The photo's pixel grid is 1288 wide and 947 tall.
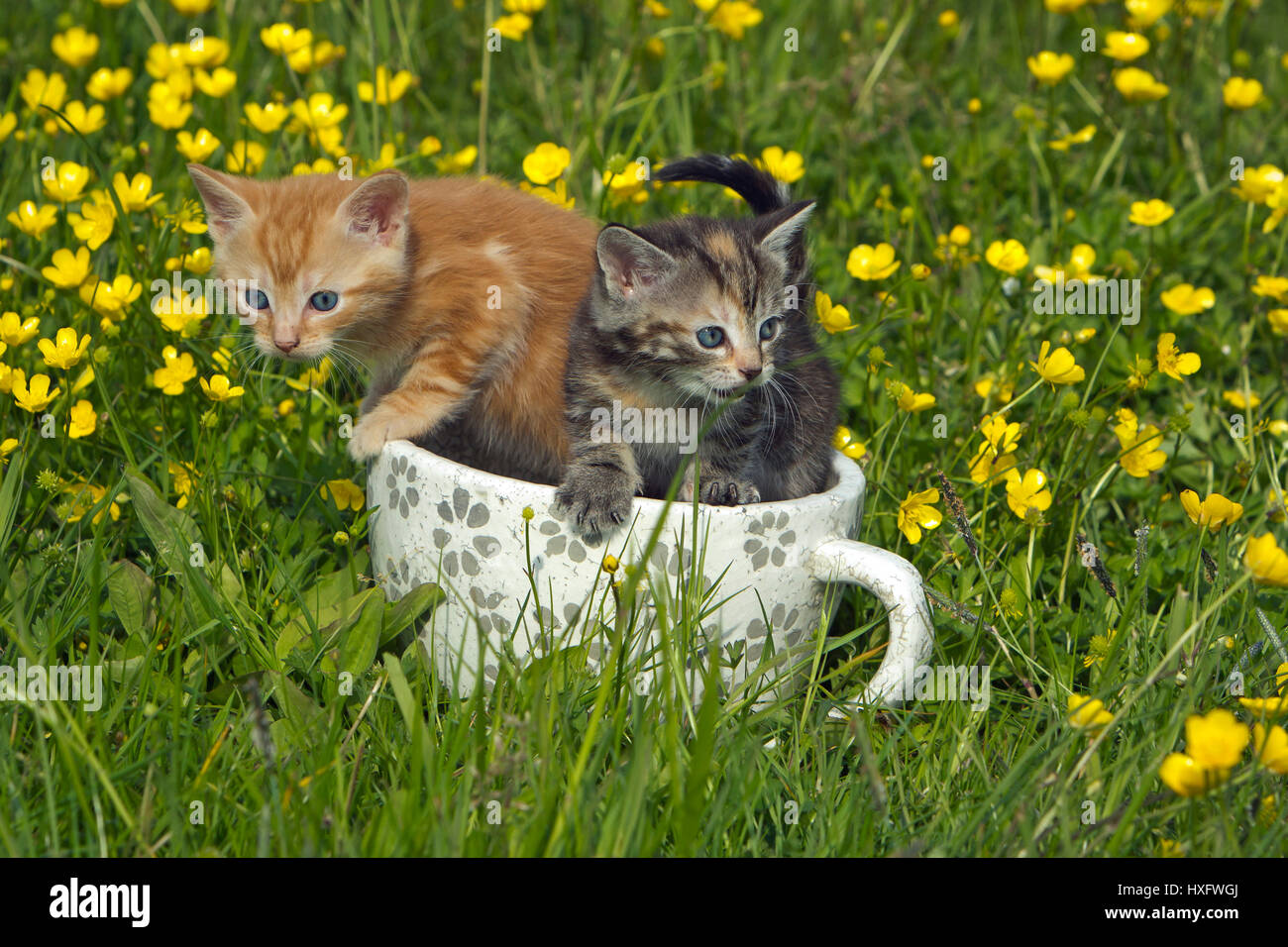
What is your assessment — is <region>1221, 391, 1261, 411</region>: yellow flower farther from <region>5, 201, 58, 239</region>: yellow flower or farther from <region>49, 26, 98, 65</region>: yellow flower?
<region>49, 26, 98, 65</region>: yellow flower

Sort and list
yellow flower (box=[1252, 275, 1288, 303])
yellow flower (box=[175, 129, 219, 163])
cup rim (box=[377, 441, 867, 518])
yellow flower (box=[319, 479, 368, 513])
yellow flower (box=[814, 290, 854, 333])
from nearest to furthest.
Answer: cup rim (box=[377, 441, 867, 518]) < yellow flower (box=[319, 479, 368, 513]) < yellow flower (box=[814, 290, 854, 333]) < yellow flower (box=[1252, 275, 1288, 303]) < yellow flower (box=[175, 129, 219, 163])

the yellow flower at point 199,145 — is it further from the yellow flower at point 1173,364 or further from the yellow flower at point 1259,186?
the yellow flower at point 1259,186

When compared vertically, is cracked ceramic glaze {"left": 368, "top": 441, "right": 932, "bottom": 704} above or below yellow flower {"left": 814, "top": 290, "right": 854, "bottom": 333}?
below

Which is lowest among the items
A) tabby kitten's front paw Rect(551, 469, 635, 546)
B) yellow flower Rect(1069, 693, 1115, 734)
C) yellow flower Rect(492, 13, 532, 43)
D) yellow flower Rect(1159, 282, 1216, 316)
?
yellow flower Rect(1069, 693, 1115, 734)

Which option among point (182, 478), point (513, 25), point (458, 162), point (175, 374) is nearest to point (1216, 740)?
point (182, 478)

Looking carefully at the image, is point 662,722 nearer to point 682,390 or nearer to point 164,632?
point 682,390

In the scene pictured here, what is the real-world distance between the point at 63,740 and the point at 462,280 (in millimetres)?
1215

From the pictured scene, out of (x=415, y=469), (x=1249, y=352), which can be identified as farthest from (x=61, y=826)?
(x=1249, y=352)

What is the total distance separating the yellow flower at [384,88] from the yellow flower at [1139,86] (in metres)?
2.08

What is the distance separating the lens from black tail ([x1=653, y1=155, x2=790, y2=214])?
2.45 m

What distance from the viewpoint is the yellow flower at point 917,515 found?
2.37 metres

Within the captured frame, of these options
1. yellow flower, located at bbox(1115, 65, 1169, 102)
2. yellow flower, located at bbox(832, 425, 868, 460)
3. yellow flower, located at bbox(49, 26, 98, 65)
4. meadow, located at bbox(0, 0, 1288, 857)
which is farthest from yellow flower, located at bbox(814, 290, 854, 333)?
yellow flower, located at bbox(49, 26, 98, 65)

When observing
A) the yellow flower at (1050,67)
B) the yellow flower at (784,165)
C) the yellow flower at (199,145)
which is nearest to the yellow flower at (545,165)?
the yellow flower at (784,165)

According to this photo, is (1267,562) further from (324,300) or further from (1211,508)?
(324,300)
